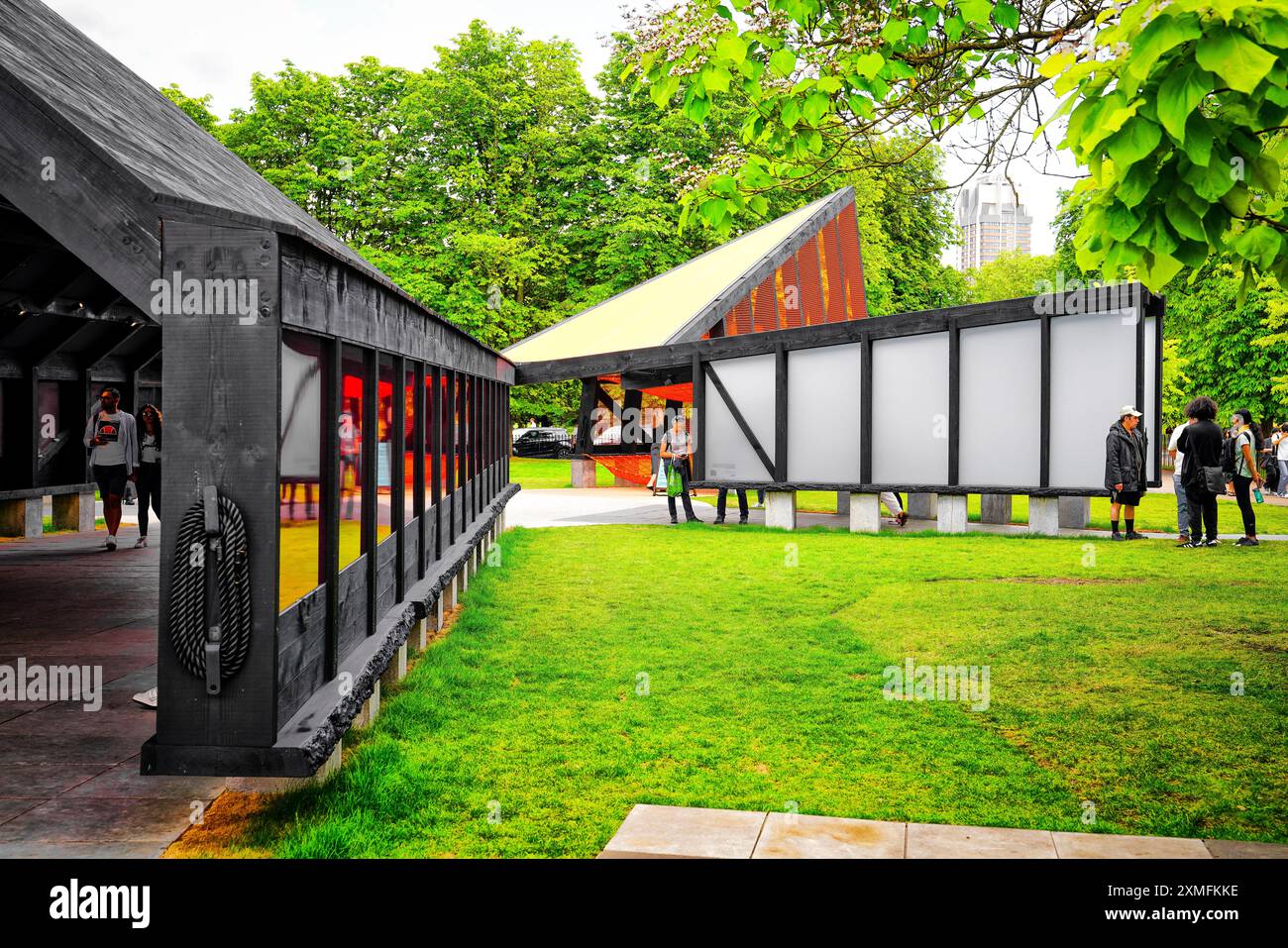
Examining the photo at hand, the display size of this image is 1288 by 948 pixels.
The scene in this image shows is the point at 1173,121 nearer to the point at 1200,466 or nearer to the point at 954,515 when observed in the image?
the point at 1200,466

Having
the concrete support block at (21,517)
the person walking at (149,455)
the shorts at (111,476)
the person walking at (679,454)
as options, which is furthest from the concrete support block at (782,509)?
the concrete support block at (21,517)

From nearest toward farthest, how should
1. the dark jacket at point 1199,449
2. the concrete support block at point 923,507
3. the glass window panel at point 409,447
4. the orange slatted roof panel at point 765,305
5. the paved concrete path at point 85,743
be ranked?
the paved concrete path at point 85,743
the glass window panel at point 409,447
the dark jacket at point 1199,449
the concrete support block at point 923,507
the orange slatted roof panel at point 765,305

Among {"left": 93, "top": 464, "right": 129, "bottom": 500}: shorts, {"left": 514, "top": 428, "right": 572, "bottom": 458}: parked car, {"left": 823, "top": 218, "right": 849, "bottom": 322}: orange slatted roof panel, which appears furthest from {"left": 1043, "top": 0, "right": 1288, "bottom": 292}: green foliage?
{"left": 514, "top": 428, "right": 572, "bottom": 458}: parked car

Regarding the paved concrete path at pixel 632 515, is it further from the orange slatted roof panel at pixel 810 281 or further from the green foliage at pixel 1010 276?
the green foliage at pixel 1010 276

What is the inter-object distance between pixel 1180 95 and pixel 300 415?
3.66 m

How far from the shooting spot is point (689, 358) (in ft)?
65.4

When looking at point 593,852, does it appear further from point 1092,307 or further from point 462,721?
point 1092,307

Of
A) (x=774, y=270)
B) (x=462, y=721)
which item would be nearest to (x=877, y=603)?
(x=462, y=721)

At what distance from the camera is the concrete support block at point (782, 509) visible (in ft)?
58.7

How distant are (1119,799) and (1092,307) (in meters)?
11.7

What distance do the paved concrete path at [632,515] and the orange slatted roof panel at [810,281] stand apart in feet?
18.0

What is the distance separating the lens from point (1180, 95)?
149 inches

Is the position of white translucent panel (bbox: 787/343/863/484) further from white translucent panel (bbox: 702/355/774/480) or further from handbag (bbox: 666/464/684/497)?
handbag (bbox: 666/464/684/497)

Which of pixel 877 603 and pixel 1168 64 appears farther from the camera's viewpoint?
pixel 877 603
